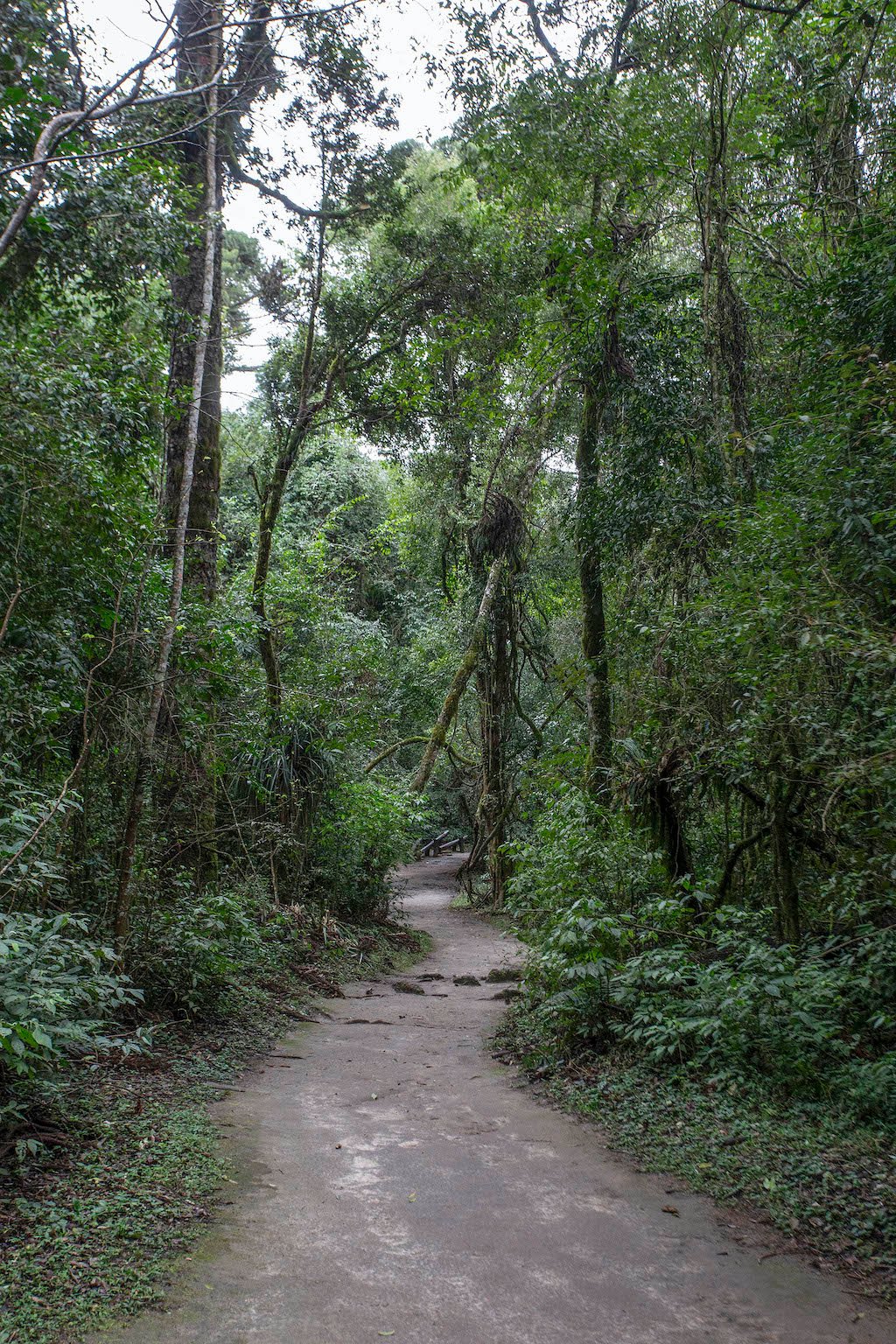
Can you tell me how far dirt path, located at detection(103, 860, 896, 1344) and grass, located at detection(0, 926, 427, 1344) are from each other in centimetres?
15

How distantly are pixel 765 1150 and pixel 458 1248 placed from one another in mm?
1577

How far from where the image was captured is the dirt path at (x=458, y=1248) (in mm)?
2754

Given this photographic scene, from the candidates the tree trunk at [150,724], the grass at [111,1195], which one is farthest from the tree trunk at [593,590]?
the grass at [111,1195]

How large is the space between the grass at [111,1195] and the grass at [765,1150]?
83.0 inches

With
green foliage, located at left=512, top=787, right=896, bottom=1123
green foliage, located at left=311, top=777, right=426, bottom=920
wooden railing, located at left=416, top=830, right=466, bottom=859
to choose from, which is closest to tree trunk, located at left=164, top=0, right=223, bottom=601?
green foliage, located at left=311, top=777, right=426, bottom=920

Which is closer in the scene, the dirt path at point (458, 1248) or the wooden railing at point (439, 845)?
the dirt path at point (458, 1248)

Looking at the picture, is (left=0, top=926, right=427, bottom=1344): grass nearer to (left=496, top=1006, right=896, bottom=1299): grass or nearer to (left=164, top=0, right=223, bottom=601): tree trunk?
(left=496, top=1006, right=896, bottom=1299): grass

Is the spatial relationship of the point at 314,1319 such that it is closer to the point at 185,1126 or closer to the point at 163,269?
the point at 185,1126

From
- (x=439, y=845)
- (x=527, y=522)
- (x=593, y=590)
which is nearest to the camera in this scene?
(x=593, y=590)

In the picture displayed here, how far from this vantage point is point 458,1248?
331 cm

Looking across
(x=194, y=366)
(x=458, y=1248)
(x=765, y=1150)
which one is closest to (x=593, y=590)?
(x=194, y=366)

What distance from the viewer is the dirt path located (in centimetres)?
275

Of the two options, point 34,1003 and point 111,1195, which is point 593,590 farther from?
point 111,1195

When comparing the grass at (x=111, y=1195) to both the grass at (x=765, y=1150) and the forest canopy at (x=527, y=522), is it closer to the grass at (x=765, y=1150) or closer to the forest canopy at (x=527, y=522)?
the forest canopy at (x=527, y=522)
